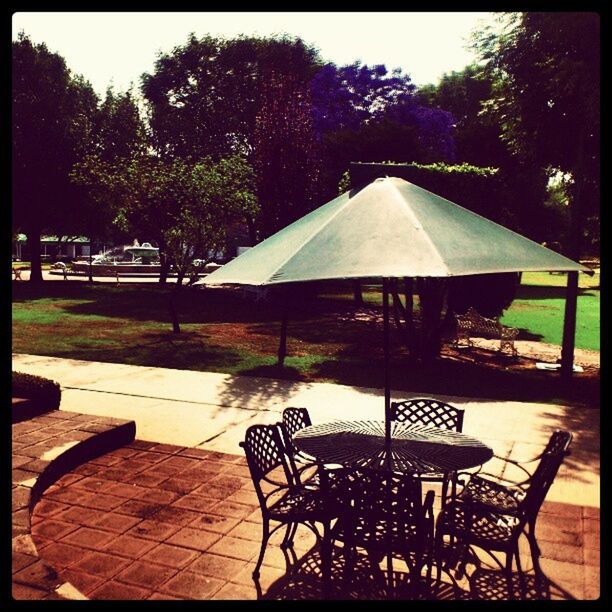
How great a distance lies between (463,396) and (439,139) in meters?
29.3

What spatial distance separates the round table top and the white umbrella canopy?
142 cm

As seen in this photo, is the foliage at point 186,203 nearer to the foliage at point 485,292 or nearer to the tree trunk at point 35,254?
the foliage at point 485,292

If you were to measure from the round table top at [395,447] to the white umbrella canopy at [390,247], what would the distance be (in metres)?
1.42

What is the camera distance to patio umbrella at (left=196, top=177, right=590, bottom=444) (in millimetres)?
3617

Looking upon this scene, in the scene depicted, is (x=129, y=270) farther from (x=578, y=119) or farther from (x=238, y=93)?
(x=578, y=119)

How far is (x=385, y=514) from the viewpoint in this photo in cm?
385

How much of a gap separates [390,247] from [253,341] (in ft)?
41.6

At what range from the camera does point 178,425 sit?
26.4 feet

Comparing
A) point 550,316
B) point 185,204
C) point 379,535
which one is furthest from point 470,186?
point 379,535

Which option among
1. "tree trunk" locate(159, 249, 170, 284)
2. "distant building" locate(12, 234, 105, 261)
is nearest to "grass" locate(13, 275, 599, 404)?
"tree trunk" locate(159, 249, 170, 284)

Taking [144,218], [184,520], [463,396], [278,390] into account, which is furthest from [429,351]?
[144,218]

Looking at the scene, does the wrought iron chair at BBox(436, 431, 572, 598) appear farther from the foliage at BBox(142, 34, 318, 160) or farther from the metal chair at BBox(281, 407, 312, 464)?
the foliage at BBox(142, 34, 318, 160)

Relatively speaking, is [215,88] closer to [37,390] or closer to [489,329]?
[489,329]

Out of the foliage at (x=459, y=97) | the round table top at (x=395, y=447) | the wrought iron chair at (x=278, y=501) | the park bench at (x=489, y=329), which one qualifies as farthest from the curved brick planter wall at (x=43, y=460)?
the foliage at (x=459, y=97)
